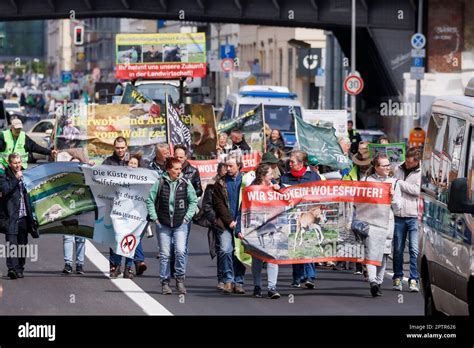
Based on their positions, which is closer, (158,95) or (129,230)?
(129,230)

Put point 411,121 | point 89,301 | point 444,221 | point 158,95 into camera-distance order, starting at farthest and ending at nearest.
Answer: point 411,121 → point 158,95 → point 89,301 → point 444,221

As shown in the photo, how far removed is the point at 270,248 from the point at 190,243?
288 inches

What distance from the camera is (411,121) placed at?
5525 cm

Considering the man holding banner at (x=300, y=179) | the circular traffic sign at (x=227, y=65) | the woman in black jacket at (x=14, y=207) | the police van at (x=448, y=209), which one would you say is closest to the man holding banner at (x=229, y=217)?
the man holding banner at (x=300, y=179)

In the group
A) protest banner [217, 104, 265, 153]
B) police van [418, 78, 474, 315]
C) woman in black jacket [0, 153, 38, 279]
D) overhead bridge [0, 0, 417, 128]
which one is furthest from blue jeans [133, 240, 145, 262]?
overhead bridge [0, 0, 417, 128]

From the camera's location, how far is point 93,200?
19.4 meters

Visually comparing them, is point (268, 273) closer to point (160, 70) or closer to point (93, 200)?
point (93, 200)

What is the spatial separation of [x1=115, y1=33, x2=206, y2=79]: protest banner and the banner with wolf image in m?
30.6

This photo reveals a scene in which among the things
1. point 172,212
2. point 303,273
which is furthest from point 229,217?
point 303,273

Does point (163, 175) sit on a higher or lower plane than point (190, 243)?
higher

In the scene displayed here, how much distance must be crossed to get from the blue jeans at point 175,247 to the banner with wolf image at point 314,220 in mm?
684

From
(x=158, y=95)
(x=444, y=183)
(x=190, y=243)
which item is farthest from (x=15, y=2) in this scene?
(x=444, y=183)

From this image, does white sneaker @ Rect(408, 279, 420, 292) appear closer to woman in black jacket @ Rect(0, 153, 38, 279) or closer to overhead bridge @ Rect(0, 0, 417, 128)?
woman in black jacket @ Rect(0, 153, 38, 279)
